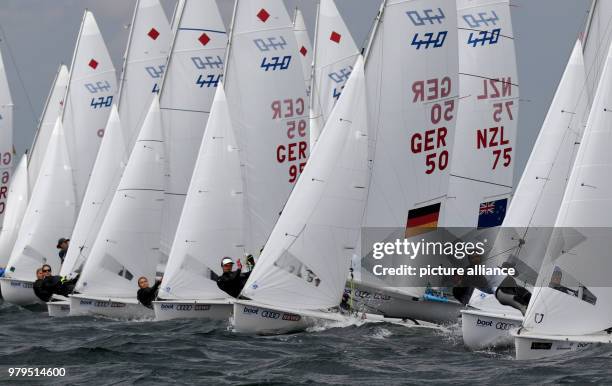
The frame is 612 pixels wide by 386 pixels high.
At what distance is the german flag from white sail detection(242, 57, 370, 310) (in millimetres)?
1978

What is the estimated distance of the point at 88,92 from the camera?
33969 mm

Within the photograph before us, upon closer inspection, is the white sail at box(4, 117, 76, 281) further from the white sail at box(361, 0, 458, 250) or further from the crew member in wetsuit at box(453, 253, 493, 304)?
the crew member in wetsuit at box(453, 253, 493, 304)

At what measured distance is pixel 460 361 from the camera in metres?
18.3

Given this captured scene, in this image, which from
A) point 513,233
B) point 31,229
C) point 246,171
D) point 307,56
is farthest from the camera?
point 307,56

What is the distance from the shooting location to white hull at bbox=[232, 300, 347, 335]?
2080cm

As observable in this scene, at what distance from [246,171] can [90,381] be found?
11272 mm

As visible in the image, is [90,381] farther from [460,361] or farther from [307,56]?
[307,56]

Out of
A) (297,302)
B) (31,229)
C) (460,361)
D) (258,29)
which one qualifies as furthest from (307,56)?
(460,361)

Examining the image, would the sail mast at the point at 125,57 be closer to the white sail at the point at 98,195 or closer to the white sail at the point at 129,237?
the white sail at the point at 98,195

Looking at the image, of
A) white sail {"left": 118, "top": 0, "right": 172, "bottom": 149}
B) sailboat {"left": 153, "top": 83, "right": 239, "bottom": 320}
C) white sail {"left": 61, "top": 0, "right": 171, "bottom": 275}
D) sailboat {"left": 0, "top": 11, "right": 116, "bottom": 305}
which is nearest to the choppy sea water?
sailboat {"left": 153, "top": 83, "right": 239, "bottom": 320}

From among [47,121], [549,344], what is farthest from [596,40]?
[47,121]

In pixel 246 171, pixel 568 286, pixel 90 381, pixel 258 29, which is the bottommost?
pixel 90 381

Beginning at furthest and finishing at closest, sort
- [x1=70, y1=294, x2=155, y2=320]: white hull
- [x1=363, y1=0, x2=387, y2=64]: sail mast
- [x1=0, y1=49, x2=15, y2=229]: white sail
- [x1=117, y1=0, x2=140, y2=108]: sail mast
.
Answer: [x1=0, y1=49, x2=15, y2=229]: white sail, [x1=117, y1=0, x2=140, y2=108]: sail mast, [x1=70, y1=294, x2=155, y2=320]: white hull, [x1=363, y1=0, x2=387, y2=64]: sail mast

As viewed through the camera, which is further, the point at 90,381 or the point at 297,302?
the point at 297,302
